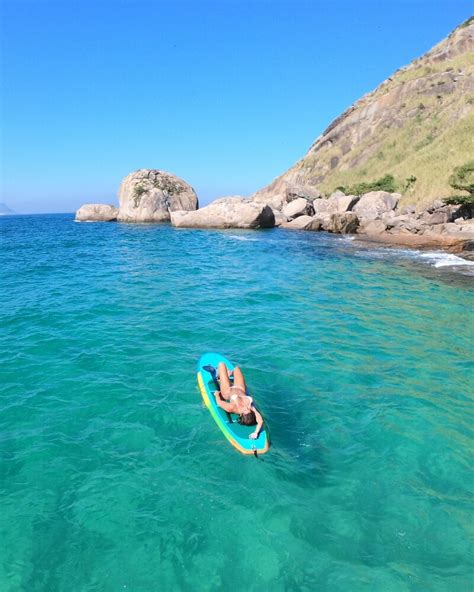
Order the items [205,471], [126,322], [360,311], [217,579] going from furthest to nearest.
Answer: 1. [360,311]
2. [126,322]
3. [205,471]
4. [217,579]

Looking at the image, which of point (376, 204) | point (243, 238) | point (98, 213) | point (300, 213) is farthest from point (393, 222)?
point (98, 213)

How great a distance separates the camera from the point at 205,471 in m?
6.71

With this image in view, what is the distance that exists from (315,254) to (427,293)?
35.8ft

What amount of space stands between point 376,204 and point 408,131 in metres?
29.1

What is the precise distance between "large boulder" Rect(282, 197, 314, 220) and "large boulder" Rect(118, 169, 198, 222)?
1461 cm

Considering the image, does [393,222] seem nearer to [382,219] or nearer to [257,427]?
[382,219]

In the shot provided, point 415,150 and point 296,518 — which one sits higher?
point 415,150

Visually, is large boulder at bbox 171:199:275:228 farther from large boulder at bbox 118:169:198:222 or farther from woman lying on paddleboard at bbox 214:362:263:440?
woman lying on paddleboard at bbox 214:362:263:440

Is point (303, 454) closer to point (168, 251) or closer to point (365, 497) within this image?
point (365, 497)

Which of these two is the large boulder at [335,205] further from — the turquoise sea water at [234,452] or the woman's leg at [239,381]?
the woman's leg at [239,381]

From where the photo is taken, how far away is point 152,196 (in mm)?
52562

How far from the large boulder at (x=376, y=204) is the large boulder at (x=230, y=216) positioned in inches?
362

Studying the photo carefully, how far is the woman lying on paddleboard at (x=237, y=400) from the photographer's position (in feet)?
24.5

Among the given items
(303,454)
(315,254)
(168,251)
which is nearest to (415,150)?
(315,254)
